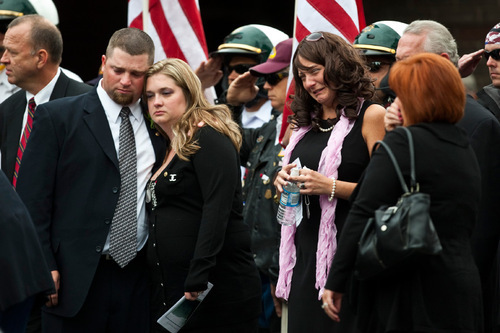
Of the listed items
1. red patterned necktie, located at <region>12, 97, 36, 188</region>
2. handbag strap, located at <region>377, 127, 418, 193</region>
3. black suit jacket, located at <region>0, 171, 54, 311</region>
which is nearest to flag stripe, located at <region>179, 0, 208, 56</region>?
red patterned necktie, located at <region>12, 97, 36, 188</region>

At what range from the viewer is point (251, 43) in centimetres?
792

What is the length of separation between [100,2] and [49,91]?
7144 mm

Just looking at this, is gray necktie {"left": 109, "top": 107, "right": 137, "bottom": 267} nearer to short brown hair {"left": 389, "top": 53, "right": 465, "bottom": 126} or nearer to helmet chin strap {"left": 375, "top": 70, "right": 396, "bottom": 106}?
helmet chin strap {"left": 375, "top": 70, "right": 396, "bottom": 106}

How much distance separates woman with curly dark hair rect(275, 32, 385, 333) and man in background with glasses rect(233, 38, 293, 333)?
1.63 m

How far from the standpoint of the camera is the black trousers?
204 inches

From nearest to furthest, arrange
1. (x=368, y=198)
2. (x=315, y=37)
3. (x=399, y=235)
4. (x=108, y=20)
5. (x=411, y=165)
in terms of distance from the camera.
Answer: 1. (x=399, y=235)
2. (x=411, y=165)
3. (x=368, y=198)
4. (x=315, y=37)
5. (x=108, y=20)

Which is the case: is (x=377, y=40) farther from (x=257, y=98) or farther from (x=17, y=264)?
(x=17, y=264)

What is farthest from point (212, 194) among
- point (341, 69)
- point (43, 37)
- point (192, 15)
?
point (192, 15)

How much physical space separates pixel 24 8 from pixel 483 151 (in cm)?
469

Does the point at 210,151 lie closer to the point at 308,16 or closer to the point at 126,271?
the point at 126,271

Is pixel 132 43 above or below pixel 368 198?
above

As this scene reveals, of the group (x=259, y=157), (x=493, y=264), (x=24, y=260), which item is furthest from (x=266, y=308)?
(x=24, y=260)

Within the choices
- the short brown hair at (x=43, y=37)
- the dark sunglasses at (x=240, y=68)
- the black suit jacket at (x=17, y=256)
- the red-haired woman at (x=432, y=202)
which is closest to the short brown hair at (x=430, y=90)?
the red-haired woman at (x=432, y=202)

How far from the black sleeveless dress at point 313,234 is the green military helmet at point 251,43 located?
3011 millimetres
